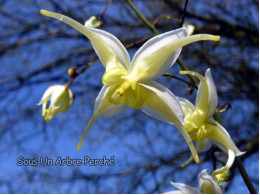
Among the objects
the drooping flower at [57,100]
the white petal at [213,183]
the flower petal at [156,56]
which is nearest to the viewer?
the flower petal at [156,56]

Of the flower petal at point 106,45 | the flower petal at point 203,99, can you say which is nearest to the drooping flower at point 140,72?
the flower petal at point 106,45

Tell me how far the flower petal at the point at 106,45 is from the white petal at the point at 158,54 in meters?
0.03

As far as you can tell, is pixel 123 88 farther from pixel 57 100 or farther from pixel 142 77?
pixel 57 100

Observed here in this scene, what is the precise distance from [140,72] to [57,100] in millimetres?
467

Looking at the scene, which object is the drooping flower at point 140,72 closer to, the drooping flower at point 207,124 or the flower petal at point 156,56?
the flower petal at point 156,56

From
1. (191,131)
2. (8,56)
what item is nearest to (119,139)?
(8,56)

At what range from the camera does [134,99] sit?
0.66m

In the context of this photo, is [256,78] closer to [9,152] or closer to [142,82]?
[9,152]

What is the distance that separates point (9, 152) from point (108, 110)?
10.2 ft

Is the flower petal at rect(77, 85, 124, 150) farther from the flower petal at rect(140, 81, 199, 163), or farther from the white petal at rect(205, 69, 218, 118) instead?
the white petal at rect(205, 69, 218, 118)

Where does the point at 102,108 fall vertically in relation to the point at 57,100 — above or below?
above

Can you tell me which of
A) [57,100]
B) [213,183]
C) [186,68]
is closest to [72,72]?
[57,100]

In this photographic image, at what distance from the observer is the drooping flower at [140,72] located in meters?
0.63

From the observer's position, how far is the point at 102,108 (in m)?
0.68
